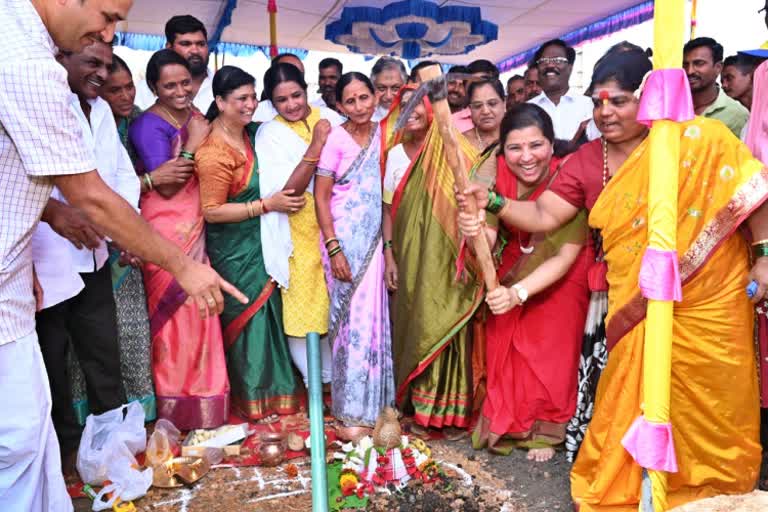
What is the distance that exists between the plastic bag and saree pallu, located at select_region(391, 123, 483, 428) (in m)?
1.23

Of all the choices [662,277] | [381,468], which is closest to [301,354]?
[381,468]

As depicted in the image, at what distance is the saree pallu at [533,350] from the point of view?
10.8 ft

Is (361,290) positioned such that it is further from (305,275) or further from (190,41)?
(190,41)

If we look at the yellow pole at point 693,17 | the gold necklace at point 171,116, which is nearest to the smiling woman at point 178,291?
the gold necklace at point 171,116

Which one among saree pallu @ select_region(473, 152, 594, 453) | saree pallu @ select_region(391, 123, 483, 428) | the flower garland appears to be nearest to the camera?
the flower garland

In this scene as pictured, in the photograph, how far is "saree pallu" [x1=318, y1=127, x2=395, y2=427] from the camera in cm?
375

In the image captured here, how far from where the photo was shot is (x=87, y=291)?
3412 millimetres

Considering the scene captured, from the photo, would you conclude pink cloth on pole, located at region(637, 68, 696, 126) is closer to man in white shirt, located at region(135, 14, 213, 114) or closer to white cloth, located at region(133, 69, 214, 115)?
man in white shirt, located at region(135, 14, 213, 114)

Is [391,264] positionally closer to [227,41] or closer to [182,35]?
[182,35]

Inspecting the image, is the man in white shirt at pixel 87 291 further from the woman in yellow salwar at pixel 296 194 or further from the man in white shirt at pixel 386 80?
the man in white shirt at pixel 386 80

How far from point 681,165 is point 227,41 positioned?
9.41 meters

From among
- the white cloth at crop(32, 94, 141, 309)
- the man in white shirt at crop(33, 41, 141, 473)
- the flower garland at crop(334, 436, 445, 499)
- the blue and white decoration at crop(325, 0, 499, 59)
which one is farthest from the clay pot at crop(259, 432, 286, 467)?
the blue and white decoration at crop(325, 0, 499, 59)

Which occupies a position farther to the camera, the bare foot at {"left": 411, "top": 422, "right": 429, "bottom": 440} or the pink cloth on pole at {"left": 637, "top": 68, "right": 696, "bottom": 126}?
the bare foot at {"left": 411, "top": 422, "right": 429, "bottom": 440}

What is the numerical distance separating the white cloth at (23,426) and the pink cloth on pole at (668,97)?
1.99m
